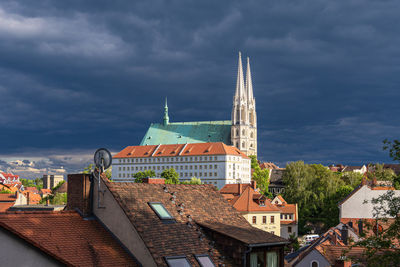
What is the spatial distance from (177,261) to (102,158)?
4.28 metres

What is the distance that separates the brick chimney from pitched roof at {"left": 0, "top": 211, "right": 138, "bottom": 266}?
512 mm

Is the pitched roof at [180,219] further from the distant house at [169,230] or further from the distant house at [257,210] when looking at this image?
the distant house at [257,210]

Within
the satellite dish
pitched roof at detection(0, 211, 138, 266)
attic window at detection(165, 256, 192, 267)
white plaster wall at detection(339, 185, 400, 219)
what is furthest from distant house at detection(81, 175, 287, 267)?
white plaster wall at detection(339, 185, 400, 219)

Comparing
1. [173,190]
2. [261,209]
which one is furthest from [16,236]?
[261,209]

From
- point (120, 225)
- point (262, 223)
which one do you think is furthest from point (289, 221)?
point (120, 225)

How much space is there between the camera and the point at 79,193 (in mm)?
15883

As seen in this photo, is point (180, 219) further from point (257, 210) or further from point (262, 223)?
point (262, 223)

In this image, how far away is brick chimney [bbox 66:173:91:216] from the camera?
15570mm

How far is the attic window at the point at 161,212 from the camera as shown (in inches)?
616

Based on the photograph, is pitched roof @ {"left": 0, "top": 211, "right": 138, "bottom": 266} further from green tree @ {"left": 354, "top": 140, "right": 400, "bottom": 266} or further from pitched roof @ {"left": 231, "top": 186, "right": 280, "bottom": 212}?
pitched roof @ {"left": 231, "top": 186, "right": 280, "bottom": 212}

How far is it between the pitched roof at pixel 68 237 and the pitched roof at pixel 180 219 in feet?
3.19

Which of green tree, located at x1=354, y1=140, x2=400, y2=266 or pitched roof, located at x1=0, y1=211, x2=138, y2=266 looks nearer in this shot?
pitched roof, located at x1=0, y1=211, x2=138, y2=266

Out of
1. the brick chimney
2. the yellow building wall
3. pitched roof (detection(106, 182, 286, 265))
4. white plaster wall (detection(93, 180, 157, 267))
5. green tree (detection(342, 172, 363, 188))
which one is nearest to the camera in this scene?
white plaster wall (detection(93, 180, 157, 267))

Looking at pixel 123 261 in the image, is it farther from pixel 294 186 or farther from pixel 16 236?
pixel 294 186
